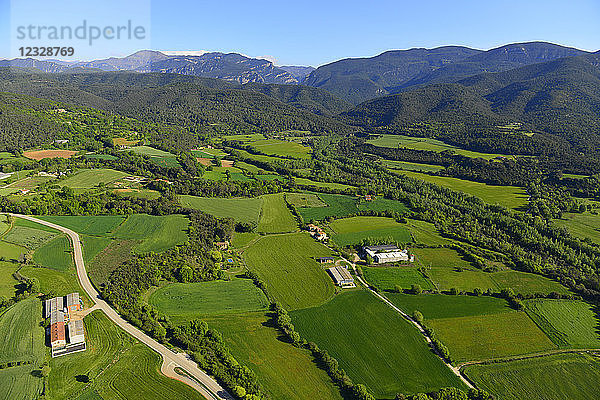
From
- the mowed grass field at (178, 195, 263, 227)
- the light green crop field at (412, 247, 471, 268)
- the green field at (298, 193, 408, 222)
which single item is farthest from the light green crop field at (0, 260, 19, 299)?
the light green crop field at (412, 247, 471, 268)

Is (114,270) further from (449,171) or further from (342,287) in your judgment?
(449,171)

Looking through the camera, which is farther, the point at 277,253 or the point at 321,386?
the point at 277,253

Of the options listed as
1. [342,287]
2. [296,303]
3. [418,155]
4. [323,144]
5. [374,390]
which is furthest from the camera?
[323,144]

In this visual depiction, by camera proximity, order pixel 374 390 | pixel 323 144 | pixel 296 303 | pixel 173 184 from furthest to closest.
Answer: pixel 323 144
pixel 173 184
pixel 296 303
pixel 374 390

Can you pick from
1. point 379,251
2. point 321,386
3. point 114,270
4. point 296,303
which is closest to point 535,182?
point 379,251

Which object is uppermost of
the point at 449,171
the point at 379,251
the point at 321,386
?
the point at 449,171

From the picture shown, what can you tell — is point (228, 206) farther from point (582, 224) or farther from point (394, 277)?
point (582, 224)

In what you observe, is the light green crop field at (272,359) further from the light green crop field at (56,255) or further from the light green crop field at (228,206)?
the light green crop field at (228,206)

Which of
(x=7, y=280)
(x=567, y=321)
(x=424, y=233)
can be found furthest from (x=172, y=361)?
(x=424, y=233)
